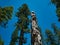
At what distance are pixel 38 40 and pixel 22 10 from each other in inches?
546

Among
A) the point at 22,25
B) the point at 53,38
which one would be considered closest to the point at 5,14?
the point at 22,25

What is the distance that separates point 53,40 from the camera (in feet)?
85.1

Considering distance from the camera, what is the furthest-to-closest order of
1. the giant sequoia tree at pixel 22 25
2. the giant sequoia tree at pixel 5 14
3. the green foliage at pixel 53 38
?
the green foliage at pixel 53 38 → the giant sequoia tree at pixel 22 25 → the giant sequoia tree at pixel 5 14

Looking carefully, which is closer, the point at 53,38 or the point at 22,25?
the point at 22,25

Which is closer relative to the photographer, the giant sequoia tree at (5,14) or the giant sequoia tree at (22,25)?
the giant sequoia tree at (5,14)

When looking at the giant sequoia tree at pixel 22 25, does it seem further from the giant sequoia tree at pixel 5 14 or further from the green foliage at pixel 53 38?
the giant sequoia tree at pixel 5 14

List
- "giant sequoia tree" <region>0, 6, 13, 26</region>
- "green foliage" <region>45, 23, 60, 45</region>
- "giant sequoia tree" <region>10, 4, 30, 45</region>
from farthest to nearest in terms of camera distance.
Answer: "green foliage" <region>45, 23, 60, 45</region> < "giant sequoia tree" <region>10, 4, 30, 45</region> < "giant sequoia tree" <region>0, 6, 13, 26</region>

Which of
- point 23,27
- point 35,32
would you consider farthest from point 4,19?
point 23,27

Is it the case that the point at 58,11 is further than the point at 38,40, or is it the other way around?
the point at 58,11

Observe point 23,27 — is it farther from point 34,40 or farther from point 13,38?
point 34,40

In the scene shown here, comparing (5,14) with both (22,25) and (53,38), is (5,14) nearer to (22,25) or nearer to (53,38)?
(22,25)

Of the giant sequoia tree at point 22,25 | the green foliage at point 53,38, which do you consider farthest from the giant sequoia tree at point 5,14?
the green foliage at point 53,38

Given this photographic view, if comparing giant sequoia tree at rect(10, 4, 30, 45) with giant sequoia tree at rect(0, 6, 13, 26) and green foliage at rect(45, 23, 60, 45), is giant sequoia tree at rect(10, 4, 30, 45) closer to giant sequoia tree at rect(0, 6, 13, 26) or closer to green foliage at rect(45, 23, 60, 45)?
green foliage at rect(45, 23, 60, 45)

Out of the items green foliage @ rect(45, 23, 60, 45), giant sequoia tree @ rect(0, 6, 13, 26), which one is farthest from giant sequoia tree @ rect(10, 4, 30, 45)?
giant sequoia tree @ rect(0, 6, 13, 26)
